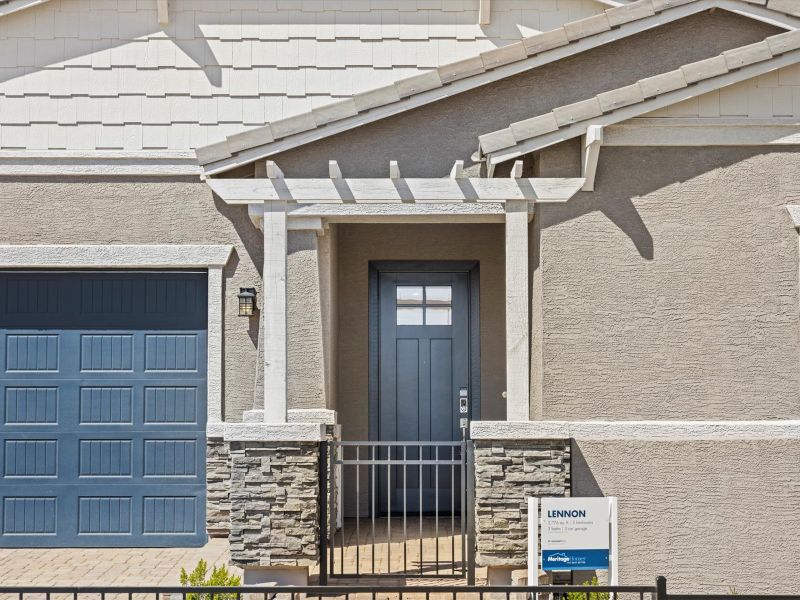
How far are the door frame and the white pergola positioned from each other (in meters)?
2.12

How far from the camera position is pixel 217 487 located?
29.0ft

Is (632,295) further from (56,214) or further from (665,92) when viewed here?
(56,214)

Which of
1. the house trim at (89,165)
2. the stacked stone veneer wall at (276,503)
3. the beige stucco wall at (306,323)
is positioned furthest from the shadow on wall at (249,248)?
the stacked stone veneer wall at (276,503)

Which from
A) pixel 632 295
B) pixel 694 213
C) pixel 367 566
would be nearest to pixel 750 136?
pixel 694 213

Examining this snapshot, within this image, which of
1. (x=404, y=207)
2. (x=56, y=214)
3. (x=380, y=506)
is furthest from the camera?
(x=380, y=506)

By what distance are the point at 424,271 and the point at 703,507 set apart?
3.96 m

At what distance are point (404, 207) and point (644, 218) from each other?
1.94 m

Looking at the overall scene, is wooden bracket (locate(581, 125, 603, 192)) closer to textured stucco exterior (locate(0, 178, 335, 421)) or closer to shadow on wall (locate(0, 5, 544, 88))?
shadow on wall (locate(0, 5, 544, 88))

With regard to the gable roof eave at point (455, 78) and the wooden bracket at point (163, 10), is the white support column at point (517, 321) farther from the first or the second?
the wooden bracket at point (163, 10)

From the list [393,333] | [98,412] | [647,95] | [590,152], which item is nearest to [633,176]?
[590,152]

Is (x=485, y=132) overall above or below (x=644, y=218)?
above

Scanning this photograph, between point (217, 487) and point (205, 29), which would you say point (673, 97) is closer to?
point (205, 29)

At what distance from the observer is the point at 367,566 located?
8000 millimetres

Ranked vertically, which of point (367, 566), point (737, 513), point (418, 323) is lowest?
point (367, 566)
